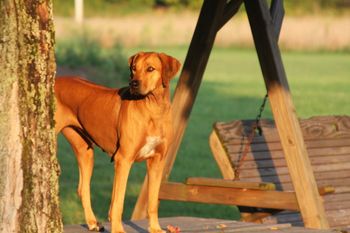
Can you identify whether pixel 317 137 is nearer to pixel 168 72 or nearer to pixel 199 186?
pixel 199 186

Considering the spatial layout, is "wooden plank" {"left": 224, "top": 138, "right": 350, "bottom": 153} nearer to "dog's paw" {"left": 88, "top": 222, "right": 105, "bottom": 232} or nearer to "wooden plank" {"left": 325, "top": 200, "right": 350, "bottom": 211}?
"wooden plank" {"left": 325, "top": 200, "right": 350, "bottom": 211}

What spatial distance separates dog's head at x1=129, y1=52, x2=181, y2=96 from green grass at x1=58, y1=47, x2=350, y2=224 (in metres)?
6.47

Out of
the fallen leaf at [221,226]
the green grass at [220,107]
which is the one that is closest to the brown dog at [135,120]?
the fallen leaf at [221,226]

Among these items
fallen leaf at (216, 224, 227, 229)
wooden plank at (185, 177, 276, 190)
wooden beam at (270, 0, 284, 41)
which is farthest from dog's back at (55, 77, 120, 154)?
wooden beam at (270, 0, 284, 41)

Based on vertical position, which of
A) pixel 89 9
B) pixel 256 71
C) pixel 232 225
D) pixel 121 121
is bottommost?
pixel 232 225

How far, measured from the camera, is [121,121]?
8852mm

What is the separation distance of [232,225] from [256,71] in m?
34.9

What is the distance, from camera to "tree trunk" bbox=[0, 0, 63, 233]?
7.92 m

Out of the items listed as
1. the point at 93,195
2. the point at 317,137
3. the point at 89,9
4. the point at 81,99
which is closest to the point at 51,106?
the point at 81,99

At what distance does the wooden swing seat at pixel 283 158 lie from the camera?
12297 mm

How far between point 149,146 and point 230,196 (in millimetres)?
2367

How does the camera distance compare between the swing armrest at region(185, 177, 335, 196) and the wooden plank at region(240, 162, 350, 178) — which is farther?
the wooden plank at region(240, 162, 350, 178)

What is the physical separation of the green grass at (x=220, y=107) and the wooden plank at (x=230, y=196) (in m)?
3.88

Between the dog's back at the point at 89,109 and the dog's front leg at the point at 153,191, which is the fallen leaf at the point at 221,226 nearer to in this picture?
the dog's front leg at the point at 153,191
